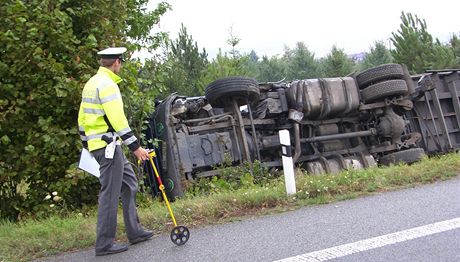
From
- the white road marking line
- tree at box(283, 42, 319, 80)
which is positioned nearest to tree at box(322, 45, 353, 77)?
tree at box(283, 42, 319, 80)

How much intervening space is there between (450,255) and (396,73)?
5958 mm

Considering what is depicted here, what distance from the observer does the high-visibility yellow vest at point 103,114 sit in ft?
13.6

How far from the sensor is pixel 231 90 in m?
7.64

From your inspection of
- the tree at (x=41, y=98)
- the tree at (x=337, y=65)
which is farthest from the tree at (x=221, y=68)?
the tree at (x=41, y=98)

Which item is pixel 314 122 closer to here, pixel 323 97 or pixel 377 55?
pixel 323 97

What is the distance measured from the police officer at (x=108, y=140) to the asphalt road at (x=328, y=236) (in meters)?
0.17

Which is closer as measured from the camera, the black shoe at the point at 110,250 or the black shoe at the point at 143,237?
the black shoe at the point at 110,250

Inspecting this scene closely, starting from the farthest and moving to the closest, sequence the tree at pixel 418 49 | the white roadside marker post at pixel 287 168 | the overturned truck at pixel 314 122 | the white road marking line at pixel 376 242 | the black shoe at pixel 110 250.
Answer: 1. the tree at pixel 418 49
2. the overturned truck at pixel 314 122
3. the white roadside marker post at pixel 287 168
4. the black shoe at pixel 110 250
5. the white road marking line at pixel 376 242

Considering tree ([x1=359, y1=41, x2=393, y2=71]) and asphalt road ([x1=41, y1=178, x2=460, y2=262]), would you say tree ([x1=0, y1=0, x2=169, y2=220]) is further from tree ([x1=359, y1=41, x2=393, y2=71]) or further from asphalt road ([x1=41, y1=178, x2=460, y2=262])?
tree ([x1=359, y1=41, x2=393, y2=71])

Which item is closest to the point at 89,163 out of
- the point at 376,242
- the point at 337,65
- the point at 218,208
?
the point at 218,208

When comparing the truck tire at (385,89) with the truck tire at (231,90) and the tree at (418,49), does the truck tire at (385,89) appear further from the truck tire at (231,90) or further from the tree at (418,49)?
the tree at (418,49)

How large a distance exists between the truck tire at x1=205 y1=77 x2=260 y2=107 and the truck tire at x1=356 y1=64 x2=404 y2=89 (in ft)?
7.42

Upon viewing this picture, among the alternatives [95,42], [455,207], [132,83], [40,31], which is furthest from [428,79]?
[40,31]

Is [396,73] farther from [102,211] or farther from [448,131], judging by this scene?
[102,211]
